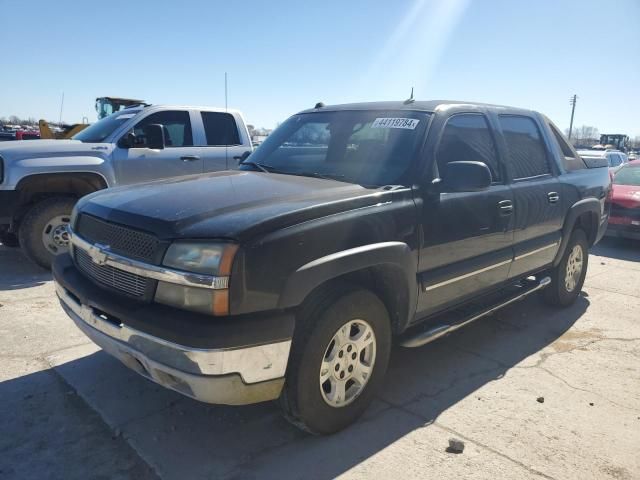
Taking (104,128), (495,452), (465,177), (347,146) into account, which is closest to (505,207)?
(465,177)

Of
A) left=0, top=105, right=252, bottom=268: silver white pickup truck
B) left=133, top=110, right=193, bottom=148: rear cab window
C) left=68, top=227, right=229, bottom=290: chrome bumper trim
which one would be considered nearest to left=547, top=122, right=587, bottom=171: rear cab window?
left=0, top=105, right=252, bottom=268: silver white pickup truck

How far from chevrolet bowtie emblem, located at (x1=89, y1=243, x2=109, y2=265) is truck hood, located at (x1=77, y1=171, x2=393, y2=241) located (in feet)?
0.52

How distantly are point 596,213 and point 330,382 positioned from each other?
4.02 m

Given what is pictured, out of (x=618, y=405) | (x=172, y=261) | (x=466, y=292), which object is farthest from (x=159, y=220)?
(x=618, y=405)

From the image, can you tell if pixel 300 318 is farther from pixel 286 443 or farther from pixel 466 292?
pixel 466 292

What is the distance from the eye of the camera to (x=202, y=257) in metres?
2.31

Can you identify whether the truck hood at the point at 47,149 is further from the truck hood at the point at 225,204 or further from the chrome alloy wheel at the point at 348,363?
the chrome alloy wheel at the point at 348,363

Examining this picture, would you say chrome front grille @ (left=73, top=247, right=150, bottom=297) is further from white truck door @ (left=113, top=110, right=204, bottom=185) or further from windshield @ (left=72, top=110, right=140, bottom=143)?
windshield @ (left=72, top=110, right=140, bottom=143)

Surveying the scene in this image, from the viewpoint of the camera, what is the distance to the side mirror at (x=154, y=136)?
6.41 meters

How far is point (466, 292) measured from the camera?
3.68m

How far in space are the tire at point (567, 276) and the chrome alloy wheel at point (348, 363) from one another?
9.52 ft

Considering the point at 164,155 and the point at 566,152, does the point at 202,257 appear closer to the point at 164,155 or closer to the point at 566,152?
the point at 566,152

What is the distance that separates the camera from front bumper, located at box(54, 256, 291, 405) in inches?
88.5

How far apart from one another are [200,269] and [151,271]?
10.9 inches
